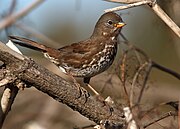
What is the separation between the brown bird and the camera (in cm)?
361

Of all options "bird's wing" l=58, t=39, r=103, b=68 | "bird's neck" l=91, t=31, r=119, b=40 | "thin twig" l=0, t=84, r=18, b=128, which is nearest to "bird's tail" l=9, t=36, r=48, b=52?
"bird's wing" l=58, t=39, r=103, b=68

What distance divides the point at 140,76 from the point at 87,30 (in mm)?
7984

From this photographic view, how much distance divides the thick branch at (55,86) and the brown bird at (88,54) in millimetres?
695

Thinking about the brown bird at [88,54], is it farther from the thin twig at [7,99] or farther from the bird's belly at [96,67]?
the thin twig at [7,99]

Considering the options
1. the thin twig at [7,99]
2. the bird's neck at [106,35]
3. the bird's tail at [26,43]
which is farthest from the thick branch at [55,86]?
the bird's neck at [106,35]

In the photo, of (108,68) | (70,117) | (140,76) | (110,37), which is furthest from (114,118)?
(70,117)

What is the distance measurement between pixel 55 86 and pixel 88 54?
1048mm

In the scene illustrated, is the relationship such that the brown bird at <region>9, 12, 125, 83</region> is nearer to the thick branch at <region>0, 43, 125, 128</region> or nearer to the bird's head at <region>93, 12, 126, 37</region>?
the bird's head at <region>93, 12, 126, 37</region>

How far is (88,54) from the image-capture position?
3682 millimetres

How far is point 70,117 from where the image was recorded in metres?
4.56

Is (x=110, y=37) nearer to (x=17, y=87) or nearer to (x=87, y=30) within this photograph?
(x=17, y=87)

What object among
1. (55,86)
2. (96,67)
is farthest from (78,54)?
(55,86)

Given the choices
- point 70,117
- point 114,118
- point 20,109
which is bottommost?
point 114,118

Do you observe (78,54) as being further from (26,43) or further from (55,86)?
(55,86)
